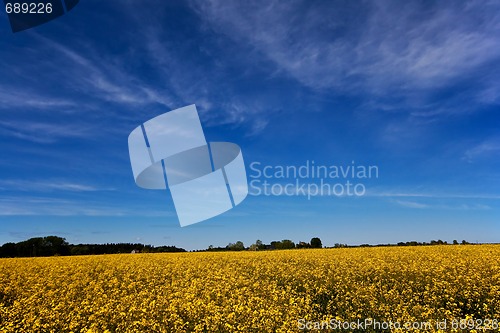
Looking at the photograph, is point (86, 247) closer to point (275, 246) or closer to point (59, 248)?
point (59, 248)

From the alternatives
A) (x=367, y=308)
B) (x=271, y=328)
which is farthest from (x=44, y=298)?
(x=367, y=308)

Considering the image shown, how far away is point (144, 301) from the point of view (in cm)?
912

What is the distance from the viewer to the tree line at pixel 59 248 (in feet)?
169

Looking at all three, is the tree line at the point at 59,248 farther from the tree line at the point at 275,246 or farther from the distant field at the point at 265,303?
the distant field at the point at 265,303

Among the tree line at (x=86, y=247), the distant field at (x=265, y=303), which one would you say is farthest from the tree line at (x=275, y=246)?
the distant field at (x=265, y=303)

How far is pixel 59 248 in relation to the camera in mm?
54062

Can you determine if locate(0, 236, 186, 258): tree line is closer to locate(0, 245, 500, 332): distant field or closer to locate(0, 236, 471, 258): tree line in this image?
locate(0, 236, 471, 258): tree line

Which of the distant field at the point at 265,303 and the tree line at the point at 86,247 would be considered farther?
the tree line at the point at 86,247

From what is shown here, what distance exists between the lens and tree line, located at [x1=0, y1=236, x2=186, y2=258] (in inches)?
2032

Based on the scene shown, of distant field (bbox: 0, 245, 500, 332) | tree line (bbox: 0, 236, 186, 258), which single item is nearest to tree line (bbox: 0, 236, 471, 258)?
tree line (bbox: 0, 236, 186, 258)

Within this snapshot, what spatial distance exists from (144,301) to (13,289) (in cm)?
816

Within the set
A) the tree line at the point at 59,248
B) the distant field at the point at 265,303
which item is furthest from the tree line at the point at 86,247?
the distant field at the point at 265,303

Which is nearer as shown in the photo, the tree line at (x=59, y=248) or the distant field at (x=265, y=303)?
the distant field at (x=265, y=303)

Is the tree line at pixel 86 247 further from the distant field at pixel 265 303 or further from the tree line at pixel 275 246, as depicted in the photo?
the distant field at pixel 265 303
